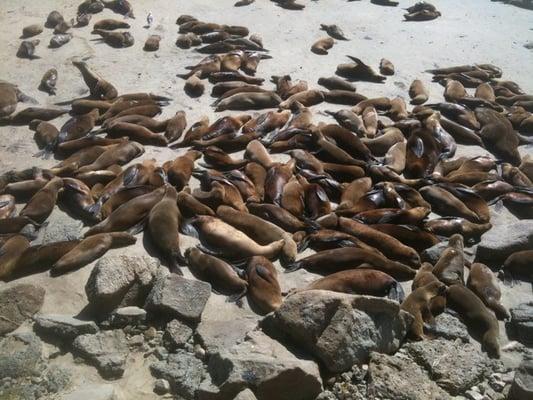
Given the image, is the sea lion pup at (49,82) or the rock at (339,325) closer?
the rock at (339,325)

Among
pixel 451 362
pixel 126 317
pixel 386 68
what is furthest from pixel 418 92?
pixel 126 317

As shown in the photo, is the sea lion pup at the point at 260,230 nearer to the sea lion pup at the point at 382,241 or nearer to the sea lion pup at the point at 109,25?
the sea lion pup at the point at 382,241

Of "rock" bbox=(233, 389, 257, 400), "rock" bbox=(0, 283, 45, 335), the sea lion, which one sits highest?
"rock" bbox=(233, 389, 257, 400)

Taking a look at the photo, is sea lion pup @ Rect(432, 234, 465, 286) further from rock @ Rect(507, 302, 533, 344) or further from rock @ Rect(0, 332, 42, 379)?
rock @ Rect(0, 332, 42, 379)

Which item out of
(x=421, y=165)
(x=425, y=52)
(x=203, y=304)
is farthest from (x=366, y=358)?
(x=425, y=52)

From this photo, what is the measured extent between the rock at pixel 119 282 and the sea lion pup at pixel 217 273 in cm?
43

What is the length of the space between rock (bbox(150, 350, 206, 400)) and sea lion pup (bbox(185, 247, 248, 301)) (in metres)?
0.70

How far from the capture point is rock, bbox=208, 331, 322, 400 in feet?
10.4

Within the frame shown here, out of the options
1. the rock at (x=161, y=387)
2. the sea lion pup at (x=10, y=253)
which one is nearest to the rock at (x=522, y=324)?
the rock at (x=161, y=387)

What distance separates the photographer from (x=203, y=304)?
12.8ft

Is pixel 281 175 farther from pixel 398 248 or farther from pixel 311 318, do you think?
pixel 311 318

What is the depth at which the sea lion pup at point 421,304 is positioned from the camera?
3.85 metres

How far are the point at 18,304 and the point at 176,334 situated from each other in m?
1.18

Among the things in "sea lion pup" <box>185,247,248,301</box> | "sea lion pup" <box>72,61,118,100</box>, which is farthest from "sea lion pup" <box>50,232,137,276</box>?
"sea lion pup" <box>72,61,118,100</box>
